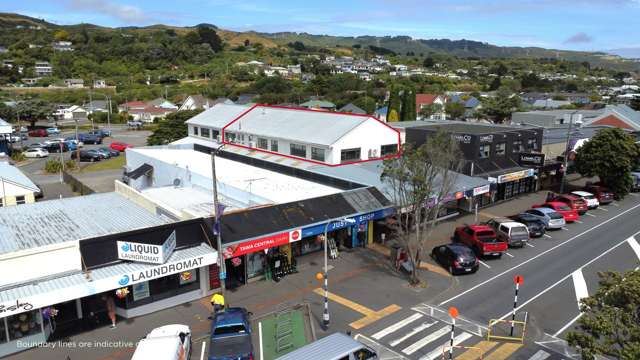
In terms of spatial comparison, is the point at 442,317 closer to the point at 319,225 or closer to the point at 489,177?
the point at 319,225

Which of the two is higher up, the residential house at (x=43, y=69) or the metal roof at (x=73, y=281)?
the residential house at (x=43, y=69)

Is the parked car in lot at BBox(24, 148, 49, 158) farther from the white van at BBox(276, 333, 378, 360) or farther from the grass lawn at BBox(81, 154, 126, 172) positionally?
the white van at BBox(276, 333, 378, 360)

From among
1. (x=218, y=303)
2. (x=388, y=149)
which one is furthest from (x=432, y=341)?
(x=388, y=149)

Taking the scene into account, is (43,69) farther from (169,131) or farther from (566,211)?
(566,211)

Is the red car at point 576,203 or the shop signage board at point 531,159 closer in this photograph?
the red car at point 576,203

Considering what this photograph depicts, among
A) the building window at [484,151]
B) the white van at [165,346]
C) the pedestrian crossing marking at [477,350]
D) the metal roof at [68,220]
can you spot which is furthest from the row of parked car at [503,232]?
the metal roof at [68,220]

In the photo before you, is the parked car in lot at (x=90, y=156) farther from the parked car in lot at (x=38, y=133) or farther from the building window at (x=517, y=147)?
the building window at (x=517, y=147)

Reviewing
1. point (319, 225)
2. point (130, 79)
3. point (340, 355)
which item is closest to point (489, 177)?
point (319, 225)
